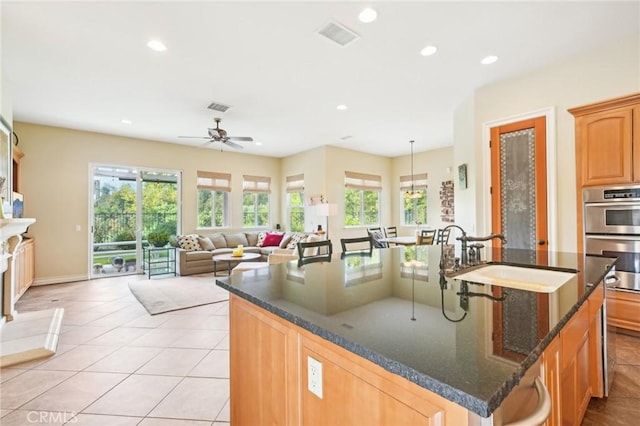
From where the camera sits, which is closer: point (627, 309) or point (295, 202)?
point (627, 309)

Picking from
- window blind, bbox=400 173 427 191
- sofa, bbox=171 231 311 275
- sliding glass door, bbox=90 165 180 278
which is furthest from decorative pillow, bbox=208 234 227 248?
window blind, bbox=400 173 427 191

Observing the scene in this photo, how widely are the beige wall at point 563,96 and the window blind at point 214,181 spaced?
5902 millimetres

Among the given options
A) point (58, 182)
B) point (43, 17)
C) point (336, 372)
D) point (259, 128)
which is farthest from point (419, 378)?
point (58, 182)

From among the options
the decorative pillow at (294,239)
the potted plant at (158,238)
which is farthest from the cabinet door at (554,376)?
the potted plant at (158,238)

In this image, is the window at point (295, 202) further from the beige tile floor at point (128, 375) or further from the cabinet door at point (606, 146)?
the cabinet door at point (606, 146)

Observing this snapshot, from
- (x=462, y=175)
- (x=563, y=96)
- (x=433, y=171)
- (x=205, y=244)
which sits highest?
(x=563, y=96)

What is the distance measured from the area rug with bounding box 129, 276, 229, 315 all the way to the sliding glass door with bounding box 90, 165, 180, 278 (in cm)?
109

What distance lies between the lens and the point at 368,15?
2578 millimetres

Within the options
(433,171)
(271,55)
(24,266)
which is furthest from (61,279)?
(433,171)

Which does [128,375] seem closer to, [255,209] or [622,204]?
[622,204]

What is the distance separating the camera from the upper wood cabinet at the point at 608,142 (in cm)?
270

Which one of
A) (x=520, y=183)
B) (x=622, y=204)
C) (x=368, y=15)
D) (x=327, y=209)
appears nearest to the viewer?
(x=368, y=15)

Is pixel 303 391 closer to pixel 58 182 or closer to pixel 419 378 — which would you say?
pixel 419 378

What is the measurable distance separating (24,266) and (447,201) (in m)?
8.45
